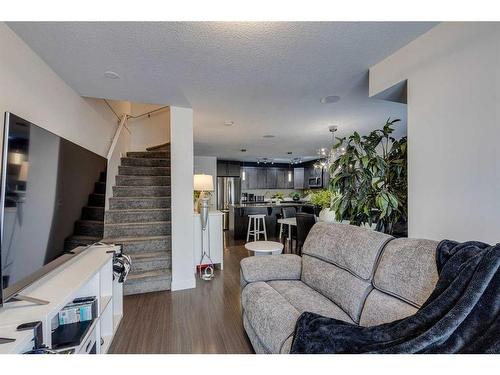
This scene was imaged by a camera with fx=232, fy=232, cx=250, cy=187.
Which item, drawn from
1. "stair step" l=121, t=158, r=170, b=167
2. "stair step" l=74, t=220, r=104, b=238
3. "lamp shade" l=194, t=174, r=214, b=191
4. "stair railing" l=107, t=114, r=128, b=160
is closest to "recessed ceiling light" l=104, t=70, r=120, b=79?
"stair step" l=74, t=220, r=104, b=238

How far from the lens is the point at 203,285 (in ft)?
10.4

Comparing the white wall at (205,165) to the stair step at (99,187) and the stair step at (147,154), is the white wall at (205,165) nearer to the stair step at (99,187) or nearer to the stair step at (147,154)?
the stair step at (147,154)

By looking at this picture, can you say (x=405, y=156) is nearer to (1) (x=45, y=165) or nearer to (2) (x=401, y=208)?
(2) (x=401, y=208)

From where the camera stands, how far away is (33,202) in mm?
1193

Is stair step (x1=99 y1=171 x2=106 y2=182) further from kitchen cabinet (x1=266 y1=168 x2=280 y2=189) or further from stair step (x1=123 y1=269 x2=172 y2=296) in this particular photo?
kitchen cabinet (x1=266 y1=168 x2=280 y2=189)

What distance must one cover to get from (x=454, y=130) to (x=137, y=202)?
383 cm

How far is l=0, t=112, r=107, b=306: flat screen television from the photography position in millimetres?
1029

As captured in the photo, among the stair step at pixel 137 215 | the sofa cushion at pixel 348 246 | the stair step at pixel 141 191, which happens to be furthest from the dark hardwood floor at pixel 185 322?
the stair step at pixel 141 191

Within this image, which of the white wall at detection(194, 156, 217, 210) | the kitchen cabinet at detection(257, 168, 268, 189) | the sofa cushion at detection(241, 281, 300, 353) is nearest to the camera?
the sofa cushion at detection(241, 281, 300, 353)

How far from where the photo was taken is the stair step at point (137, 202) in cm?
359
